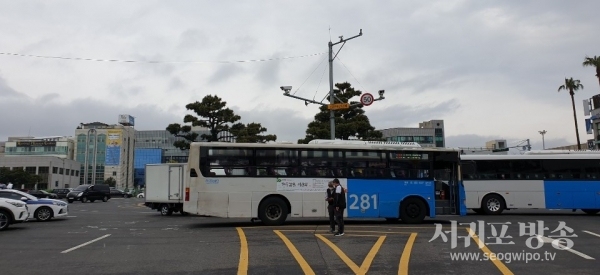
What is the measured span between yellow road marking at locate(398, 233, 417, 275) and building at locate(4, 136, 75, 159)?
5217 inches

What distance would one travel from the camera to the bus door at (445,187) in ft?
57.0

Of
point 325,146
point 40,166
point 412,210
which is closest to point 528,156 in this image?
point 412,210

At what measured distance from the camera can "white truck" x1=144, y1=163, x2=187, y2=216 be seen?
22.5m

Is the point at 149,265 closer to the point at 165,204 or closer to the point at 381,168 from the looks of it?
the point at 381,168

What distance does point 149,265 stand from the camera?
859 centimetres

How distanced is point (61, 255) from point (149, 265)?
272 centimetres

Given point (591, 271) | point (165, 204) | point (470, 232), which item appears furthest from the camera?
point (165, 204)

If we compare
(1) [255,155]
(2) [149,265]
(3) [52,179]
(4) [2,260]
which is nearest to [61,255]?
(4) [2,260]

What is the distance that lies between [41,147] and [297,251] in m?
135

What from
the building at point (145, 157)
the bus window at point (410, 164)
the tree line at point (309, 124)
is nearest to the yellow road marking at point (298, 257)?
the bus window at point (410, 164)

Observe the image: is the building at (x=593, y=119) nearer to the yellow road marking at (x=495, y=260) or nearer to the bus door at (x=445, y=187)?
the bus door at (x=445, y=187)

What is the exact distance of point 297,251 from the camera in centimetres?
1003

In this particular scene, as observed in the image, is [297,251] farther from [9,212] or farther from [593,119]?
[593,119]

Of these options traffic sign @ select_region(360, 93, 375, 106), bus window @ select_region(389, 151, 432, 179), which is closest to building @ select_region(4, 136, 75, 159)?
traffic sign @ select_region(360, 93, 375, 106)
